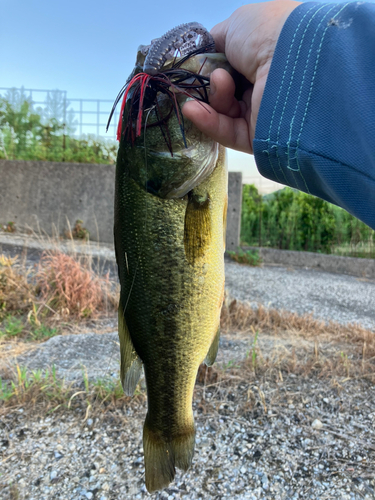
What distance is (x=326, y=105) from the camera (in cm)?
101

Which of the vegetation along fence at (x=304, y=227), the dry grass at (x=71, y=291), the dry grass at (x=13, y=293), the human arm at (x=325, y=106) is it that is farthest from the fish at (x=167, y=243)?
the vegetation along fence at (x=304, y=227)

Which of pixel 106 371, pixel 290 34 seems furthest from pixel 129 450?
pixel 290 34

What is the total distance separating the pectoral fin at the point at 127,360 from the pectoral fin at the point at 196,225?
0.36 m

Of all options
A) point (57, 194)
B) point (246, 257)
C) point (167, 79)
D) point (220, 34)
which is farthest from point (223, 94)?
point (57, 194)

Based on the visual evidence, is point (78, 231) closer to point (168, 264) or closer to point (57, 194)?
point (57, 194)

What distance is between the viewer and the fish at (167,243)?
51.2 inches

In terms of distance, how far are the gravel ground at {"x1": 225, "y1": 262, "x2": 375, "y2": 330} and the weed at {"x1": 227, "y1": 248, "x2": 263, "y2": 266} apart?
11.4 inches

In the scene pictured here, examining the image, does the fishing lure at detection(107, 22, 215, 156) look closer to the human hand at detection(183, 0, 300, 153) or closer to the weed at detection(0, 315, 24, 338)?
the human hand at detection(183, 0, 300, 153)

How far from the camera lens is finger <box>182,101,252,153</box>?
123cm

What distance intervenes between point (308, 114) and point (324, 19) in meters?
0.26

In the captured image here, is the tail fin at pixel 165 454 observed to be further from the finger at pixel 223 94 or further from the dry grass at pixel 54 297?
the dry grass at pixel 54 297

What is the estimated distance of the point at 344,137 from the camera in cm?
99

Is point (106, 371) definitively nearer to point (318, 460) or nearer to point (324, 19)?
point (318, 460)

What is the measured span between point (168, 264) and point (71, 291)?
144 inches
